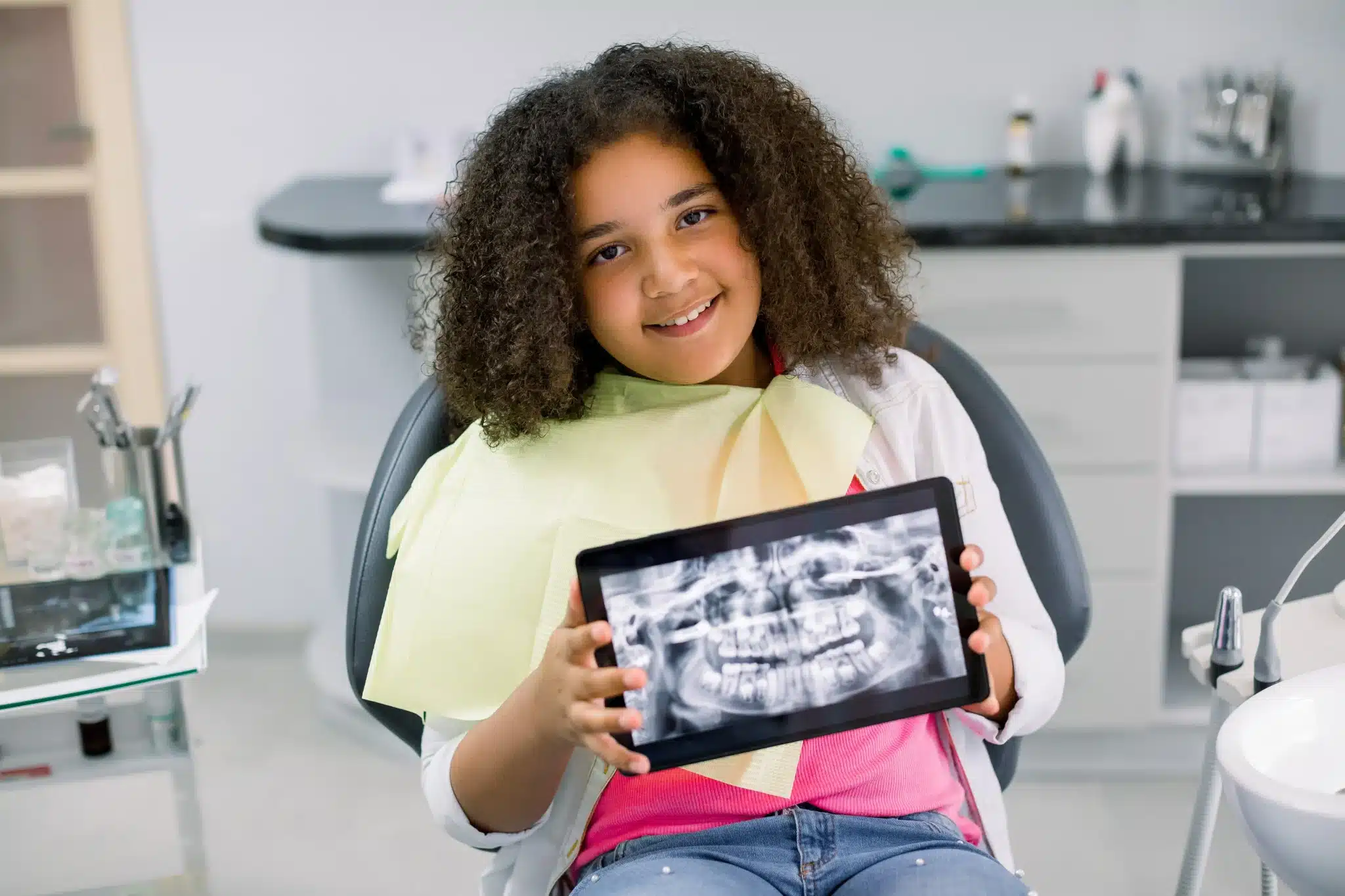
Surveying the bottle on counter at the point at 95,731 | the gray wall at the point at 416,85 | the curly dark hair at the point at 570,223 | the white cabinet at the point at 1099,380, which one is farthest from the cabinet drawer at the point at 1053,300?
the bottle on counter at the point at 95,731

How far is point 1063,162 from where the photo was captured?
2.79 metres

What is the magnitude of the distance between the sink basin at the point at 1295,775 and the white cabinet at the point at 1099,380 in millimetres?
1335

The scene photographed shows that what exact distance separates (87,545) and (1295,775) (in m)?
1.35

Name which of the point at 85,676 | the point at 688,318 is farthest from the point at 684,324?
the point at 85,676

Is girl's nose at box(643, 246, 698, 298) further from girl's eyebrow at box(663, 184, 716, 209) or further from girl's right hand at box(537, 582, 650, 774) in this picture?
girl's right hand at box(537, 582, 650, 774)

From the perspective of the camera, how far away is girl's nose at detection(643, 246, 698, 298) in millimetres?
1207

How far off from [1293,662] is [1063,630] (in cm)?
21

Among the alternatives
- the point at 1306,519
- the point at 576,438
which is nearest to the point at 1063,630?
the point at 576,438

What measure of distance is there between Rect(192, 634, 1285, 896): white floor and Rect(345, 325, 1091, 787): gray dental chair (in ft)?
3.09

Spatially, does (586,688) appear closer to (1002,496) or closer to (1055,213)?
(1002,496)

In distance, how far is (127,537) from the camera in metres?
1.75

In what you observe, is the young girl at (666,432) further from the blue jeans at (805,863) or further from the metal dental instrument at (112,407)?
the metal dental instrument at (112,407)

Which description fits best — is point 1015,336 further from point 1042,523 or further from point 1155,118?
point 1042,523

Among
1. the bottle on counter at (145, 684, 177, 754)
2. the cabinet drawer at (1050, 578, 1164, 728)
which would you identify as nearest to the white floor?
the cabinet drawer at (1050, 578, 1164, 728)
